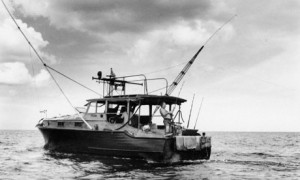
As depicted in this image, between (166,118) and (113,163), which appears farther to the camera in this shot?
(113,163)

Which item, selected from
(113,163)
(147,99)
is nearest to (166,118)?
(147,99)

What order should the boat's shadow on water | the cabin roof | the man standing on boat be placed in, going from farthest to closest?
the cabin roof → the man standing on boat → the boat's shadow on water

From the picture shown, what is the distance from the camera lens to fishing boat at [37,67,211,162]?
13070 millimetres

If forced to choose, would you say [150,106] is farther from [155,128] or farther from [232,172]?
[232,172]

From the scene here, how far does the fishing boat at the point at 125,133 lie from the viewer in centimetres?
1307

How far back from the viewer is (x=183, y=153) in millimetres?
13547

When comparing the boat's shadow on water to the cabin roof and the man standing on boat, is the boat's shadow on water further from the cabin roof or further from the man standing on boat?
the cabin roof

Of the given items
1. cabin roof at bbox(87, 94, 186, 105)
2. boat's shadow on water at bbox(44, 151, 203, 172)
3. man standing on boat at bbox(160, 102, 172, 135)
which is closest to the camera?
boat's shadow on water at bbox(44, 151, 203, 172)

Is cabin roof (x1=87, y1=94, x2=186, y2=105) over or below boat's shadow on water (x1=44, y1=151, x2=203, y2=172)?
over

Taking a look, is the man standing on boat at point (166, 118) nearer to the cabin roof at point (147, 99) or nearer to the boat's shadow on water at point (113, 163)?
the cabin roof at point (147, 99)

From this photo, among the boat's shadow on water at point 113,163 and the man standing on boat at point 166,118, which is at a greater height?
the man standing on boat at point 166,118

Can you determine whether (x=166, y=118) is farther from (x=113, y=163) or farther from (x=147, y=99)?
(x=113, y=163)

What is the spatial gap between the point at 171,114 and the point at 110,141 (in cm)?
271

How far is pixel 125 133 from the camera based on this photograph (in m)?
13.4
